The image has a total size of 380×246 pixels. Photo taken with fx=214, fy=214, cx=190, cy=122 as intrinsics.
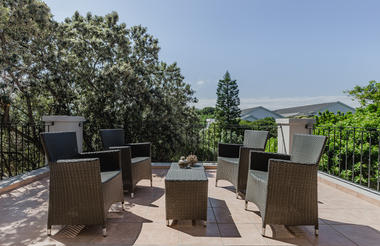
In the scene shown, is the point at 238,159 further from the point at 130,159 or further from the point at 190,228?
the point at 130,159

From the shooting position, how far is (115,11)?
6.61 m

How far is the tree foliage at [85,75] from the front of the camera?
525 centimetres

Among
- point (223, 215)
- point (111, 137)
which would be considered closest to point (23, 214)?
point (111, 137)

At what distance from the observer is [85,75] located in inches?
239

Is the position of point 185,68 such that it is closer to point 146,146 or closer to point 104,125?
point 104,125

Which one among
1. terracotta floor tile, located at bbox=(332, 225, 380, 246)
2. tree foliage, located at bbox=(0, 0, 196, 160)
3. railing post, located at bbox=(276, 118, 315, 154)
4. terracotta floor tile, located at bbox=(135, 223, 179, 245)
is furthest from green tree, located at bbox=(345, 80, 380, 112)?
terracotta floor tile, located at bbox=(135, 223, 179, 245)

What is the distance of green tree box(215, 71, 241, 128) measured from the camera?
2280cm

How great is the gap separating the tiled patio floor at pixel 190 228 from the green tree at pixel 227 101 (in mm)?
20210

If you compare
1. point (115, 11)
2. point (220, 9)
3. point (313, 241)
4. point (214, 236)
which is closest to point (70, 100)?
point (115, 11)

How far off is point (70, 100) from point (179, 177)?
5.65 m

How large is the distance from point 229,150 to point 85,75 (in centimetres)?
482

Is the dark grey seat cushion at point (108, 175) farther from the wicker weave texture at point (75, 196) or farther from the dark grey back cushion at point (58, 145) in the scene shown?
the dark grey back cushion at point (58, 145)

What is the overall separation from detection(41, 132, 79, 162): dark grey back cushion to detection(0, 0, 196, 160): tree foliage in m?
3.15

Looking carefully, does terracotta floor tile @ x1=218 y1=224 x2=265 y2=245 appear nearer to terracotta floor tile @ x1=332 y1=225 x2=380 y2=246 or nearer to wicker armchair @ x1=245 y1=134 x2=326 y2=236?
wicker armchair @ x1=245 y1=134 x2=326 y2=236
